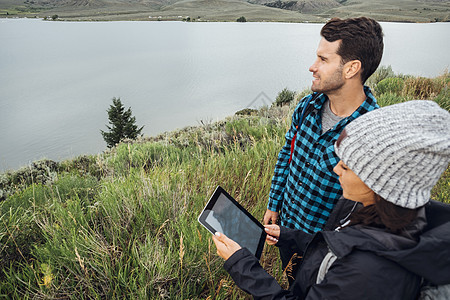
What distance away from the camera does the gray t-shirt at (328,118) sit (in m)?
1.80

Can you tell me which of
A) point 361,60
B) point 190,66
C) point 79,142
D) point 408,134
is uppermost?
point 361,60

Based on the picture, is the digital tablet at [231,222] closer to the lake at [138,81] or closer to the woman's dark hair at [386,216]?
the woman's dark hair at [386,216]

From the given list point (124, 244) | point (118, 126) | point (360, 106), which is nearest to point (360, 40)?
point (360, 106)

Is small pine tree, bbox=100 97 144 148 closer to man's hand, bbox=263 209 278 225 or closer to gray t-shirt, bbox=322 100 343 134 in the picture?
man's hand, bbox=263 209 278 225

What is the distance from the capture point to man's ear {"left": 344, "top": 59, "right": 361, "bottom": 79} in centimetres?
169

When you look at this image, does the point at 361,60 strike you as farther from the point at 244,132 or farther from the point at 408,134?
the point at 244,132

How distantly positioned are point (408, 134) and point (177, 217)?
1.71m

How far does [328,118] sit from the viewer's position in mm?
1845

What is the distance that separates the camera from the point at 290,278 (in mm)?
1757

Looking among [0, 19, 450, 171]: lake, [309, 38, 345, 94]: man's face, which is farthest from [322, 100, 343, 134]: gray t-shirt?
[0, 19, 450, 171]: lake

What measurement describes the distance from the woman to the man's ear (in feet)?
2.97

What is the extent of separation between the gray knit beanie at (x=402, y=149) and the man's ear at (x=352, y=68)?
0.90 metres

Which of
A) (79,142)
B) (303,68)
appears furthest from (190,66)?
(79,142)

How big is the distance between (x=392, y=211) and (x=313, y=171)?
92cm
